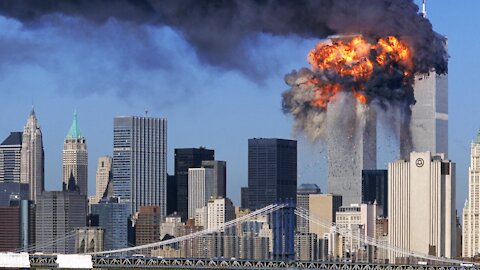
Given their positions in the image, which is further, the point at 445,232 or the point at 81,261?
the point at 445,232

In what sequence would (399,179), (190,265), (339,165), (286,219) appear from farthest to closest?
1. (399,179)
2. (339,165)
3. (286,219)
4. (190,265)

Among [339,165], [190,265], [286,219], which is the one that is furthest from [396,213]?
[190,265]

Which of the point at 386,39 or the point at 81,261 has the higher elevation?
the point at 386,39

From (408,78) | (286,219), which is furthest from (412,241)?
(408,78)

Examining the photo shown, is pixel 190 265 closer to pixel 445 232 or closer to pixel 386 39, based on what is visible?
pixel 386 39

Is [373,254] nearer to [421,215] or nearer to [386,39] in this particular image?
[421,215]

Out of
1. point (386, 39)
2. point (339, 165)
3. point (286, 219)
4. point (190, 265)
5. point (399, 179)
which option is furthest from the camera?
point (399, 179)
